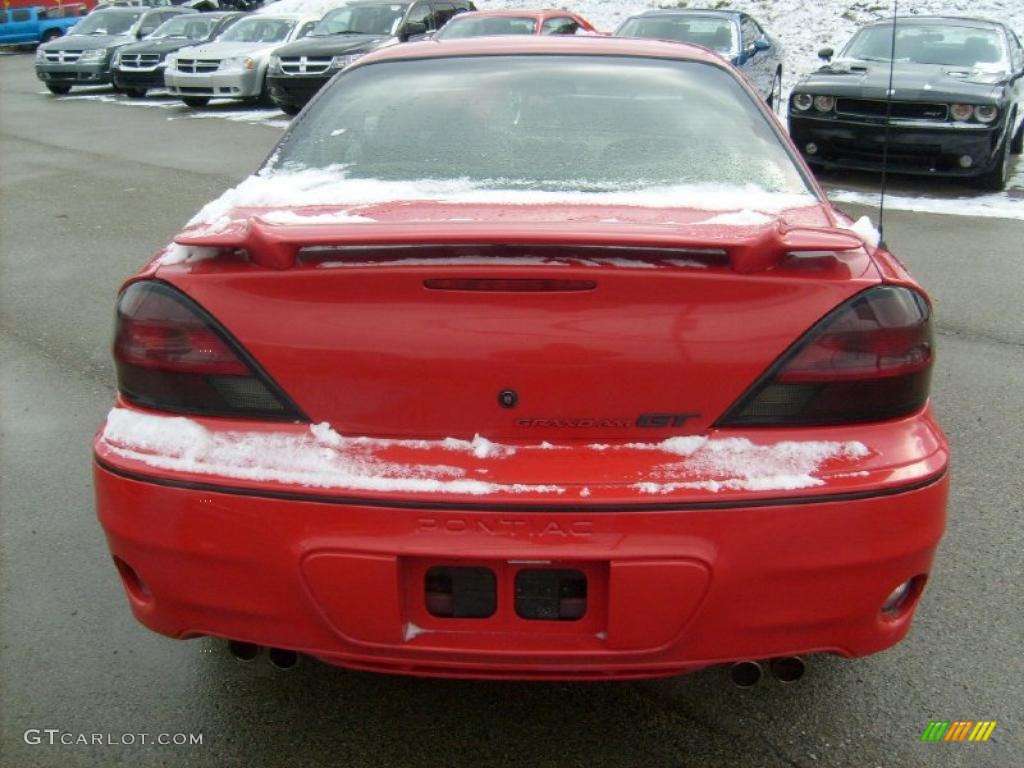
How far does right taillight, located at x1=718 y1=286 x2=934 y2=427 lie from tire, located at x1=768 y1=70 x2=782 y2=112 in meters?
13.2

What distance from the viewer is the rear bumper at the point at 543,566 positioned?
1939 millimetres

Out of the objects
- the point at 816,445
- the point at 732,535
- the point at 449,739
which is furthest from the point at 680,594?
the point at 449,739

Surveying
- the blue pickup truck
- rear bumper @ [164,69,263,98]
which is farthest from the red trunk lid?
the blue pickup truck

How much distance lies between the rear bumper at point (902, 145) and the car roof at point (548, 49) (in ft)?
20.2

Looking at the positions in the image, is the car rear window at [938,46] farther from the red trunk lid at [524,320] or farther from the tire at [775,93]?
the red trunk lid at [524,320]

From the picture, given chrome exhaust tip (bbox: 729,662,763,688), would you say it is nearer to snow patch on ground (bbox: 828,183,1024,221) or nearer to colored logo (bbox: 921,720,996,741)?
colored logo (bbox: 921,720,996,741)

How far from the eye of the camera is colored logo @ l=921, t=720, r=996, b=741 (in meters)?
2.41

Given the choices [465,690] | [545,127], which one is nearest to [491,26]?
[545,127]

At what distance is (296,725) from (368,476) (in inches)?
33.5

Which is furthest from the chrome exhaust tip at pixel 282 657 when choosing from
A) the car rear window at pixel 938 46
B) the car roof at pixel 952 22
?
the car roof at pixel 952 22

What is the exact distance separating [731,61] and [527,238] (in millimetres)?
11127

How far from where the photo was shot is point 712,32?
42.5 ft

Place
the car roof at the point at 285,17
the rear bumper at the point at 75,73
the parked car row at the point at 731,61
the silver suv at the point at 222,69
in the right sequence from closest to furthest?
the parked car row at the point at 731,61 < the silver suv at the point at 222,69 < the car roof at the point at 285,17 < the rear bumper at the point at 75,73

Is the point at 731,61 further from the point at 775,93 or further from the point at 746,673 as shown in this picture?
the point at 746,673
